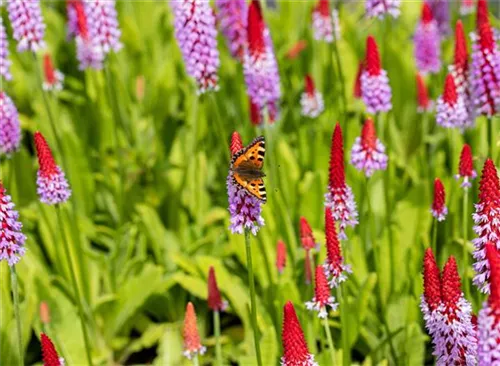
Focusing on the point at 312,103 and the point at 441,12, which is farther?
the point at 441,12

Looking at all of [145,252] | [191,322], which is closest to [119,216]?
[145,252]

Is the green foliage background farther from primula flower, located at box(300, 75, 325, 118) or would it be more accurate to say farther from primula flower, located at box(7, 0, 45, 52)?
primula flower, located at box(7, 0, 45, 52)

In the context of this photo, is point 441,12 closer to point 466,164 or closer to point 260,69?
point 260,69

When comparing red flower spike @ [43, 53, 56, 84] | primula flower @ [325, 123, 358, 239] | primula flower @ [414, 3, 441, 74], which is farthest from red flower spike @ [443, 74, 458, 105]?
red flower spike @ [43, 53, 56, 84]

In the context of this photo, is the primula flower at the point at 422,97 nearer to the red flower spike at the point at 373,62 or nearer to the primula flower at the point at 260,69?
the primula flower at the point at 260,69

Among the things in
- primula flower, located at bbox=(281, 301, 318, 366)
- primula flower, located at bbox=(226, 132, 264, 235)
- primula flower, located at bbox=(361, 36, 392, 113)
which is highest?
primula flower, located at bbox=(361, 36, 392, 113)

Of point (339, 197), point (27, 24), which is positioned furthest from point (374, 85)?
point (27, 24)

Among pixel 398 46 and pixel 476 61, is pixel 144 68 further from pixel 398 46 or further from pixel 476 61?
pixel 476 61
